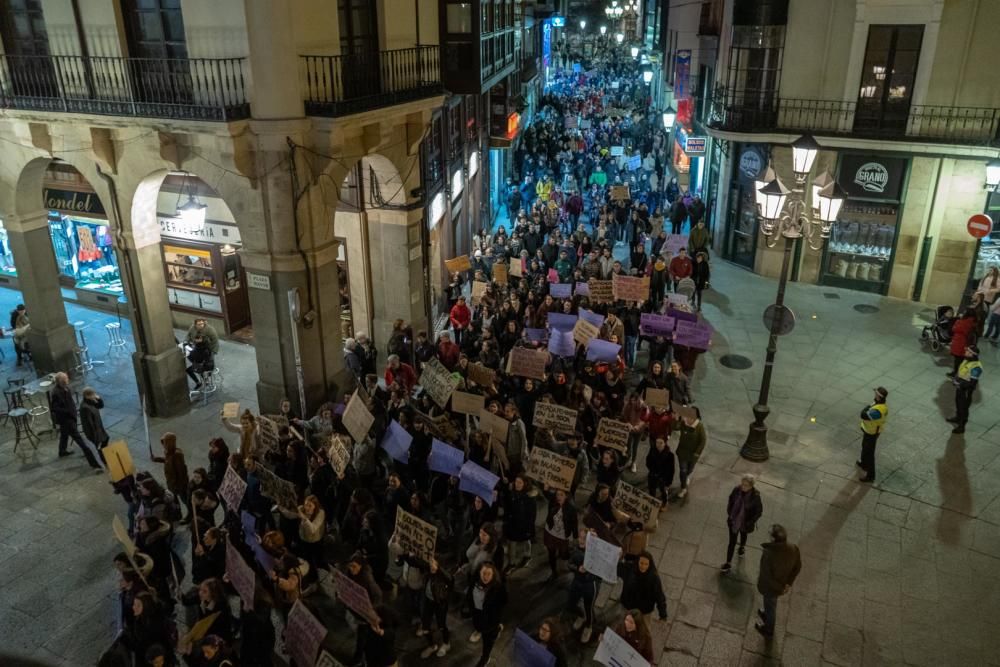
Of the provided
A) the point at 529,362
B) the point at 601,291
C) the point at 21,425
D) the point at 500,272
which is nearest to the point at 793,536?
the point at 529,362

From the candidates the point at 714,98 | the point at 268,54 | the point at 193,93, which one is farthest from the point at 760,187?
the point at 714,98

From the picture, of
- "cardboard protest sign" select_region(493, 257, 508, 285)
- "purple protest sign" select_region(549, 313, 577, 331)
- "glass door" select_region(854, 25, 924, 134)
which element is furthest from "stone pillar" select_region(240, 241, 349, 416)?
"glass door" select_region(854, 25, 924, 134)

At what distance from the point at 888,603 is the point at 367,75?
1259cm

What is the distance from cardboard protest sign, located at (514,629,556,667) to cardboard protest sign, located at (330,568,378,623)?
1.61 metres

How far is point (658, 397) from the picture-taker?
12656 millimetres

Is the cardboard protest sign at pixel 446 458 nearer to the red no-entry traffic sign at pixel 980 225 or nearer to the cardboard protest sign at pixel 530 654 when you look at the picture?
the cardboard protest sign at pixel 530 654

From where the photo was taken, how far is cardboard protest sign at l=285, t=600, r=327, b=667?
26.5ft

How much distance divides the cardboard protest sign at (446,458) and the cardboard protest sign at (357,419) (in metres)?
1.22

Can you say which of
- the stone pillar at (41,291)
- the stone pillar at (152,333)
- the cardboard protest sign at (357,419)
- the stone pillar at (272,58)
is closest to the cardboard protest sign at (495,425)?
the cardboard protest sign at (357,419)

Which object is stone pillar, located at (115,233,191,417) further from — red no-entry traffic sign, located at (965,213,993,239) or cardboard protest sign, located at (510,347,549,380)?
red no-entry traffic sign, located at (965,213,993,239)

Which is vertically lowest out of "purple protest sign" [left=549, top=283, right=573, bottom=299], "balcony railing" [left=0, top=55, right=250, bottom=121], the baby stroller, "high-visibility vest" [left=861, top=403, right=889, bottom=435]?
the baby stroller

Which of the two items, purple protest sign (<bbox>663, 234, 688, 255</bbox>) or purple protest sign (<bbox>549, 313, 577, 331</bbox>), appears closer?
purple protest sign (<bbox>549, 313, 577, 331</bbox>)

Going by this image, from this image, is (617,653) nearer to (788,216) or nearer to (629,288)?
(788,216)

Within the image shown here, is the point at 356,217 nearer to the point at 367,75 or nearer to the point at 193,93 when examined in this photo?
the point at 367,75
